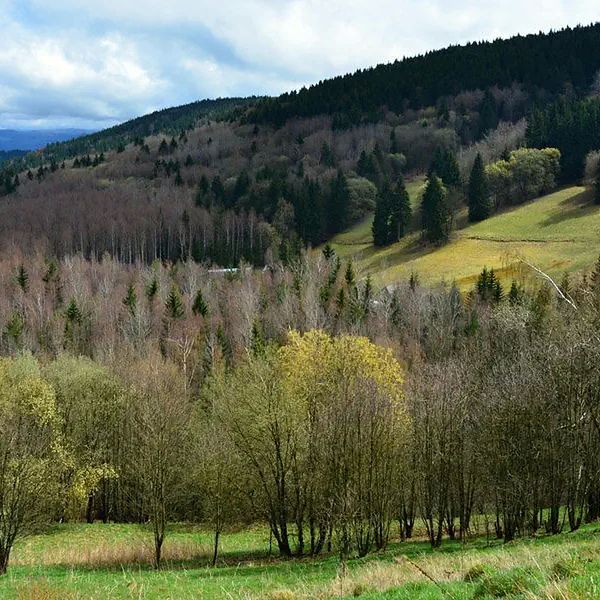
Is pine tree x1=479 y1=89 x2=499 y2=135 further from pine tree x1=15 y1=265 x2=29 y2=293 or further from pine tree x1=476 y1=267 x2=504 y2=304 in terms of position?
pine tree x1=15 y1=265 x2=29 y2=293

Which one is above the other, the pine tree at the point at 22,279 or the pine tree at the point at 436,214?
the pine tree at the point at 436,214

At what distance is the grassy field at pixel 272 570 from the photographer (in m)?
10.8

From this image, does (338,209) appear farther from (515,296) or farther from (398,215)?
(515,296)

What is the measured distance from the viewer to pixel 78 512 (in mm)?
48562

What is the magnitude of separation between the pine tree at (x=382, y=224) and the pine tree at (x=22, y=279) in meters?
72.9

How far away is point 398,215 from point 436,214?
13178mm

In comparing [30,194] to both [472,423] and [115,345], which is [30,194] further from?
[472,423]

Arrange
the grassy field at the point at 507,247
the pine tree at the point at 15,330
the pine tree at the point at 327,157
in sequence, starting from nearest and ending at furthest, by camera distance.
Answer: the pine tree at the point at 15,330 < the grassy field at the point at 507,247 < the pine tree at the point at 327,157

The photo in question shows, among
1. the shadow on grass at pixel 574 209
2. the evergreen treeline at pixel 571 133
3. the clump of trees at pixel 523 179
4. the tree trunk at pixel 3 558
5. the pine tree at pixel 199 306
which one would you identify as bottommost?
the tree trunk at pixel 3 558

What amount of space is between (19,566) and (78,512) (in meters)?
21.2

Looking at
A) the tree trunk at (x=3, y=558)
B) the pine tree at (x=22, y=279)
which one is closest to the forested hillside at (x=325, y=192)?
the pine tree at (x=22, y=279)

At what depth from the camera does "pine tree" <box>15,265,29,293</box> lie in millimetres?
104281

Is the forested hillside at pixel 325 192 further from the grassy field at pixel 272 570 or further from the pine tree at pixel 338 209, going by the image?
the grassy field at pixel 272 570

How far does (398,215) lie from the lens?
5285 inches
